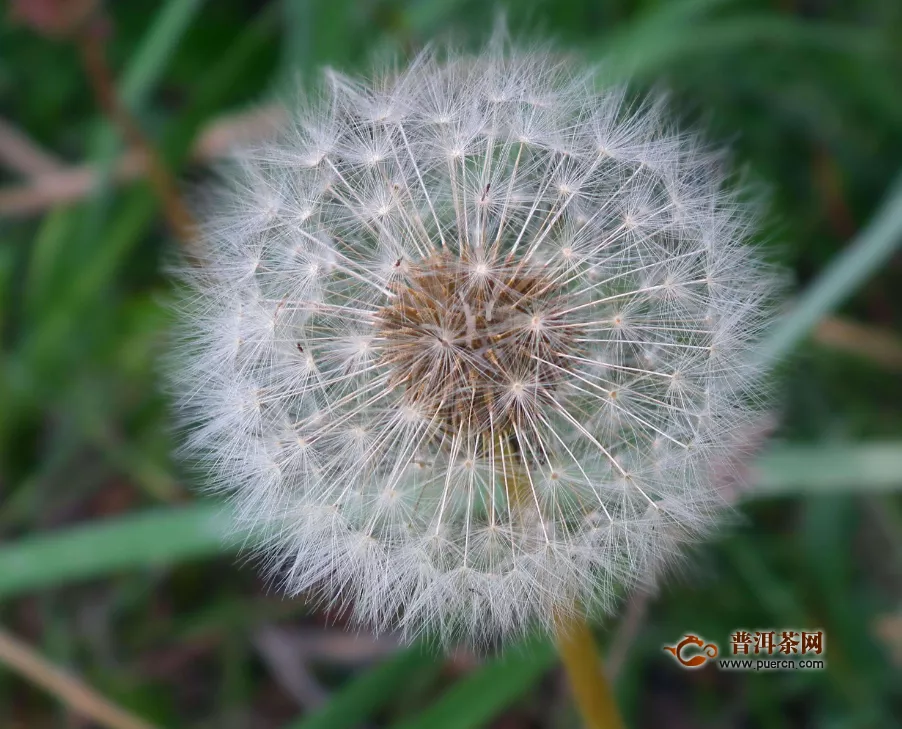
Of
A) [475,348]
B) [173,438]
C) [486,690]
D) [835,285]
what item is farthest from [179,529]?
[835,285]

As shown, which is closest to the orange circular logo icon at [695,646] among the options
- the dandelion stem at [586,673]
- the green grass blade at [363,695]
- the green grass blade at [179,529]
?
the green grass blade at [179,529]

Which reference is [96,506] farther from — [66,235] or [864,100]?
[864,100]

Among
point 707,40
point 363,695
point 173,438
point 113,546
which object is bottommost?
point 363,695

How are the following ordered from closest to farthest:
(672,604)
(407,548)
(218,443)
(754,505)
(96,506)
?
(407,548)
(218,443)
(672,604)
(754,505)
(96,506)

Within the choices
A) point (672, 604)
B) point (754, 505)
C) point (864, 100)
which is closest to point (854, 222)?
point (864, 100)

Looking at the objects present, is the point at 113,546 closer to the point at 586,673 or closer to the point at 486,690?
the point at 486,690

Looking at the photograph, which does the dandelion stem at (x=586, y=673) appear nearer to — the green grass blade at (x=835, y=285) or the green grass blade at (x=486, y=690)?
the green grass blade at (x=486, y=690)
